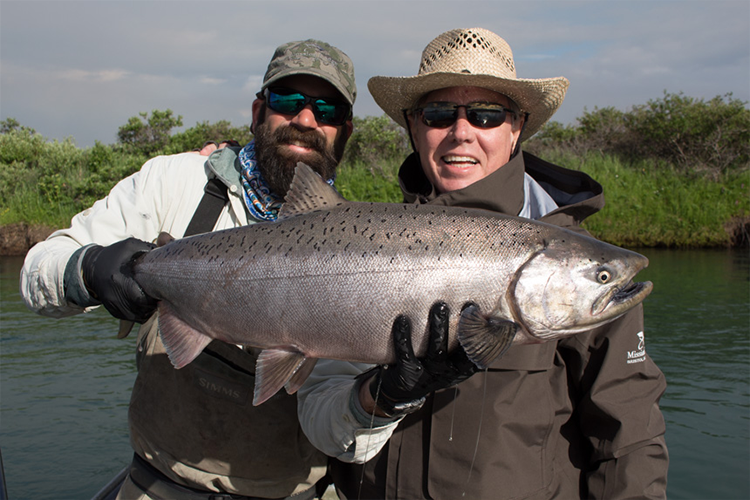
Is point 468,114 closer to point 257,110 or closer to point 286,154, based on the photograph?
point 286,154

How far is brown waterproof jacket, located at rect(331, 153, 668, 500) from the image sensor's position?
2.59m

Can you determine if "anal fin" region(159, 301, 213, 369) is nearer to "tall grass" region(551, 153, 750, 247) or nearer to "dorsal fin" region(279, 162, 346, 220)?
"dorsal fin" region(279, 162, 346, 220)

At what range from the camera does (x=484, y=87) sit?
319 centimetres

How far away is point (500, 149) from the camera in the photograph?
3.12m

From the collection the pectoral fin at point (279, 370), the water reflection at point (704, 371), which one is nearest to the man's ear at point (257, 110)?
the pectoral fin at point (279, 370)

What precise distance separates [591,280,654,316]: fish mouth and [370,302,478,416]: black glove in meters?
0.55

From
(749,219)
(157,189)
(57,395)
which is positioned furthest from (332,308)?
(749,219)

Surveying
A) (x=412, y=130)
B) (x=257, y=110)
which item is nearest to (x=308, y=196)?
(x=412, y=130)

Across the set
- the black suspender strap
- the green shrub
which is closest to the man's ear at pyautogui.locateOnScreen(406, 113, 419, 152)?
the black suspender strap

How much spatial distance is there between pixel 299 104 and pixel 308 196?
1174 mm

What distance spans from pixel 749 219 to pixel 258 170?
2067cm

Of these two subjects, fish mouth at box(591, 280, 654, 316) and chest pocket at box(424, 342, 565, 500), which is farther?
chest pocket at box(424, 342, 565, 500)

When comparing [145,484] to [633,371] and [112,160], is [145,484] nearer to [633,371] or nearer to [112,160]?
[633,371]

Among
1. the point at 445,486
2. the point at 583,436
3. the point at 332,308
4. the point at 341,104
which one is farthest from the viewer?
the point at 341,104
